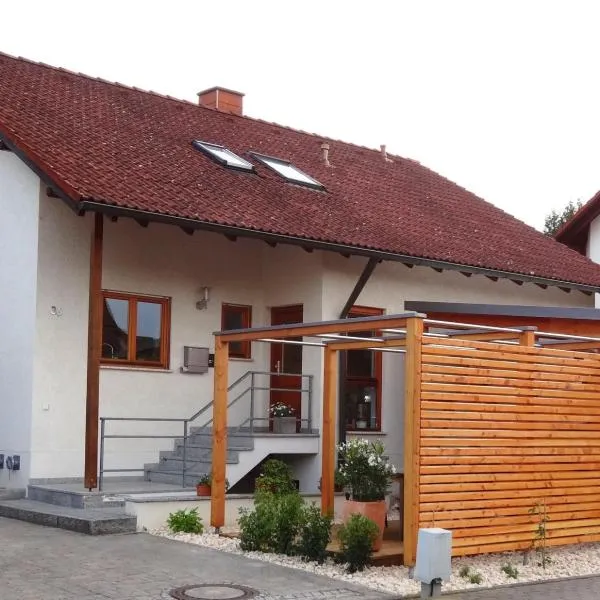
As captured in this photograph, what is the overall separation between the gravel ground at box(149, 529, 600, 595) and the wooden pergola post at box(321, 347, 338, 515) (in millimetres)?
1161

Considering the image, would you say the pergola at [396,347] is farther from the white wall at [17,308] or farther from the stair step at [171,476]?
the white wall at [17,308]

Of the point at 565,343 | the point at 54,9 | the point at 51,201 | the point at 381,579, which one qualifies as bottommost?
the point at 381,579

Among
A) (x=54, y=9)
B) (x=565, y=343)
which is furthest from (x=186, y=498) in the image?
(x=54, y=9)

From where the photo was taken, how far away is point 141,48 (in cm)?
1296

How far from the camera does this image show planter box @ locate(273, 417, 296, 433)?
15156 mm

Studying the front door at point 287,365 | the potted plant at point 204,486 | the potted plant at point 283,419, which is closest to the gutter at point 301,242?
the front door at point 287,365

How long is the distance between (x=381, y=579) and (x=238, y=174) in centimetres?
852

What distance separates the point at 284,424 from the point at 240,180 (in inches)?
155

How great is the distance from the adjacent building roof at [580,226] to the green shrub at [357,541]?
18.2 meters

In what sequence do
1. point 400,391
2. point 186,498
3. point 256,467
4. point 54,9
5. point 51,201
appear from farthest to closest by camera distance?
point 400,391 → point 256,467 → point 51,201 → point 186,498 → point 54,9

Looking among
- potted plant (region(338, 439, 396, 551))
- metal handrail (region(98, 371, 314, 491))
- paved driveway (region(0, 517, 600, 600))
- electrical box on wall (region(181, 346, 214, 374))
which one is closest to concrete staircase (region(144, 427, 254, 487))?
metal handrail (region(98, 371, 314, 491))

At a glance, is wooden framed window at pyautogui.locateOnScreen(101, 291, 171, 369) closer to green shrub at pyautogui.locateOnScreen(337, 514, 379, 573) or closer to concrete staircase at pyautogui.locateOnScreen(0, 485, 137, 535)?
concrete staircase at pyautogui.locateOnScreen(0, 485, 137, 535)

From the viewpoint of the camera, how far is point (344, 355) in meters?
15.8

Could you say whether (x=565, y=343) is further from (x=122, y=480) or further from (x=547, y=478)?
(x=122, y=480)
